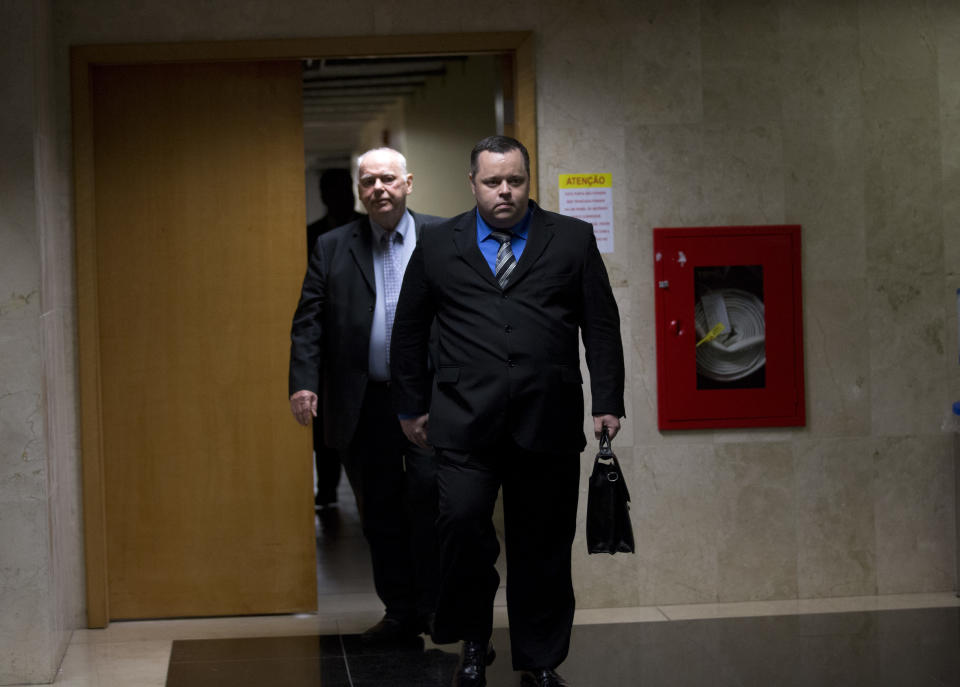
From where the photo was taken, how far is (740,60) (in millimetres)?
5180

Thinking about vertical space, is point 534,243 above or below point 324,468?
above

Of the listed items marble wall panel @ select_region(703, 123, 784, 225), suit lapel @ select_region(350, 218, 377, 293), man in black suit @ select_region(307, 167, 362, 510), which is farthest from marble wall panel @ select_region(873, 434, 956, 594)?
man in black suit @ select_region(307, 167, 362, 510)

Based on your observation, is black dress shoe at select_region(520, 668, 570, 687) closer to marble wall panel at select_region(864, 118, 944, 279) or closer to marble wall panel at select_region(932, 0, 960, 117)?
marble wall panel at select_region(864, 118, 944, 279)

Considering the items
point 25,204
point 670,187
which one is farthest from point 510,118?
point 25,204

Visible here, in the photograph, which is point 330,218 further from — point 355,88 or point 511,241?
point 511,241

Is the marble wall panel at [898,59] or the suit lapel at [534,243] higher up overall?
the marble wall panel at [898,59]

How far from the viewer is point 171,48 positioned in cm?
505

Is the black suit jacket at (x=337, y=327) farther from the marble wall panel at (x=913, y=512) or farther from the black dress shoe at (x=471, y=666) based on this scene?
the marble wall panel at (x=913, y=512)

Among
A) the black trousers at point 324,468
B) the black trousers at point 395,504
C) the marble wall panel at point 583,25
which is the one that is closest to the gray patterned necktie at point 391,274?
the black trousers at point 395,504

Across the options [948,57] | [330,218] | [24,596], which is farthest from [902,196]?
[24,596]

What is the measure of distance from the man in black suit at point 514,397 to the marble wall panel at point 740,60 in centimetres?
156

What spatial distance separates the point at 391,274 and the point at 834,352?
1.94m

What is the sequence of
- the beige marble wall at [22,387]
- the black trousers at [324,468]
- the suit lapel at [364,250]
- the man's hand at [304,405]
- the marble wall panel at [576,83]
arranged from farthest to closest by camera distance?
the black trousers at [324,468], the marble wall panel at [576,83], the suit lapel at [364,250], the man's hand at [304,405], the beige marble wall at [22,387]

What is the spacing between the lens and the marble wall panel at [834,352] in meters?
5.26
